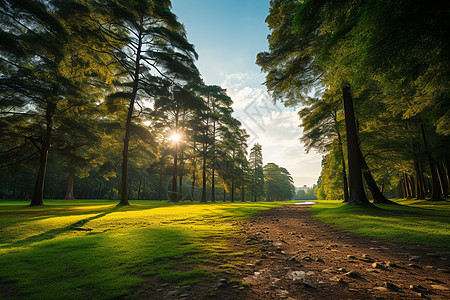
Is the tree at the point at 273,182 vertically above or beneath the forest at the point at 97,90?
beneath

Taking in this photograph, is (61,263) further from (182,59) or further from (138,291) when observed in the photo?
(182,59)

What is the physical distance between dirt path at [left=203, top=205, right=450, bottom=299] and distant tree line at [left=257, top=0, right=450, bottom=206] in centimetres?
449

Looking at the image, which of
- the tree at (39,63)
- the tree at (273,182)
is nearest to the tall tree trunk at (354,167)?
the tree at (39,63)

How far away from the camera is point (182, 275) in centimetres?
267

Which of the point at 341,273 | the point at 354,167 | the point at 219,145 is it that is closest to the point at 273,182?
the point at 219,145

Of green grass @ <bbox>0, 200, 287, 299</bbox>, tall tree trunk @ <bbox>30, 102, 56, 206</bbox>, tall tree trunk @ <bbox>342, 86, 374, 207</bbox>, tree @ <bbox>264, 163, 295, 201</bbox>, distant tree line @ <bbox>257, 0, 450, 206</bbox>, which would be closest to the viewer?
green grass @ <bbox>0, 200, 287, 299</bbox>

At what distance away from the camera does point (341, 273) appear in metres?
2.83

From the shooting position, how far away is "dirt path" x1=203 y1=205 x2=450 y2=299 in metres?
2.21

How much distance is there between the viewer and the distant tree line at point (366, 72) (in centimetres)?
412

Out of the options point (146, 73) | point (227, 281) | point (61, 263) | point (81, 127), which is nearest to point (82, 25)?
point (146, 73)

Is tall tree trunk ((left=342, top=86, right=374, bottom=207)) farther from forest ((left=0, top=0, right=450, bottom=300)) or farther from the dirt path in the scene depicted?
the dirt path

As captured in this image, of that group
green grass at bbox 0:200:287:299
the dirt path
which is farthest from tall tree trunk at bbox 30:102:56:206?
the dirt path

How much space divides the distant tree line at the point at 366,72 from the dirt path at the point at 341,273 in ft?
14.7

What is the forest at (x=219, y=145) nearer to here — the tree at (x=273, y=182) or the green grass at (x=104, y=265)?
the green grass at (x=104, y=265)
